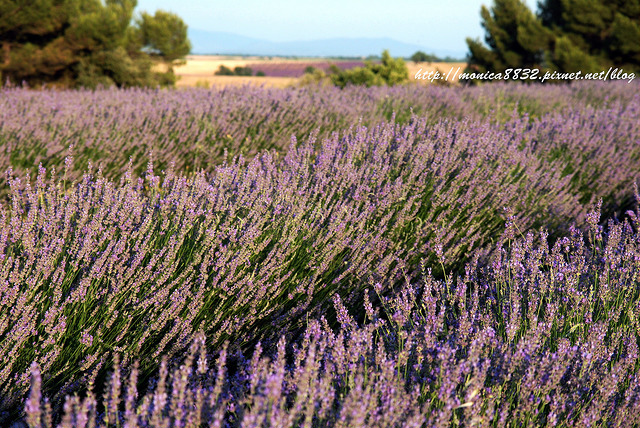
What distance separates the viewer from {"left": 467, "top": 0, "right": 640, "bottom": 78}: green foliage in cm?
1508

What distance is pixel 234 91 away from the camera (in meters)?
6.56

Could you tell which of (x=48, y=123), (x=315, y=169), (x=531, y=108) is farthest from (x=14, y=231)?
(x=531, y=108)

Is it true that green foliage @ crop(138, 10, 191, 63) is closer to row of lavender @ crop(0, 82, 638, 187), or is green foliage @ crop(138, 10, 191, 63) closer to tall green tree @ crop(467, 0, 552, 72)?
tall green tree @ crop(467, 0, 552, 72)

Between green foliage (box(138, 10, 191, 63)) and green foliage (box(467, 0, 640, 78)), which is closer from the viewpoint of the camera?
green foliage (box(467, 0, 640, 78))

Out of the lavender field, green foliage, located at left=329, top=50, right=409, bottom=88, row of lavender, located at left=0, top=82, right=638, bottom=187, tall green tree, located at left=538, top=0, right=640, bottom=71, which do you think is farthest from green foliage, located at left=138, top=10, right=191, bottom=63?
the lavender field

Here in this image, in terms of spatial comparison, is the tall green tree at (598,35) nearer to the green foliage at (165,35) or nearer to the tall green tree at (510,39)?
the tall green tree at (510,39)

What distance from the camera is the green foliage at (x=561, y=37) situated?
49.5 feet

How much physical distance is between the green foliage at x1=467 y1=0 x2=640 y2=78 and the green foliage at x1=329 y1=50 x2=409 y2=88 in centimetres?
514

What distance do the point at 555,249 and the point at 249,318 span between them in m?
1.38

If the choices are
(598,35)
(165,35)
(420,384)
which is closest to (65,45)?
(165,35)


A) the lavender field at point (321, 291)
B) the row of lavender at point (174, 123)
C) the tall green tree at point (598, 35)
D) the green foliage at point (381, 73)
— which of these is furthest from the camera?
the tall green tree at point (598, 35)

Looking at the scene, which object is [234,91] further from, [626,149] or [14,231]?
[14,231]

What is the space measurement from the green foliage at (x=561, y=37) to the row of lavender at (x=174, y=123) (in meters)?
10.5

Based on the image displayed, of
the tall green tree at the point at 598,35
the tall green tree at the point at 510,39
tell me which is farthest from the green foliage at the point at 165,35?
the tall green tree at the point at 598,35
